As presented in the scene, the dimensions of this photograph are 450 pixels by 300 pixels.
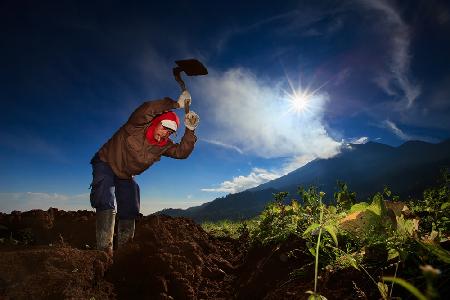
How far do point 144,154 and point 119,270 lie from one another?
156 cm

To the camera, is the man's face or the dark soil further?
the man's face

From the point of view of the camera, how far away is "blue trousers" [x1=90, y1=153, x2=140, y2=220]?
428cm

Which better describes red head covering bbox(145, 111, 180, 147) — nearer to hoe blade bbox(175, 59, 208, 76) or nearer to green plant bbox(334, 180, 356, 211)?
hoe blade bbox(175, 59, 208, 76)

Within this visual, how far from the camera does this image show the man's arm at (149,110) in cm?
422

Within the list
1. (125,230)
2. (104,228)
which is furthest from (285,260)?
(125,230)

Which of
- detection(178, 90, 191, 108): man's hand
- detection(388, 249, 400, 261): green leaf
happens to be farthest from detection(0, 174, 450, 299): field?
detection(178, 90, 191, 108): man's hand

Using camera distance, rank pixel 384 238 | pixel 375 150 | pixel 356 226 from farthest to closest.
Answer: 1. pixel 375 150
2. pixel 356 226
3. pixel 384 238

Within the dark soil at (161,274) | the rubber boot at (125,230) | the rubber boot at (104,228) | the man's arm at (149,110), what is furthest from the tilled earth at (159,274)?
the man's arm at (149,110)

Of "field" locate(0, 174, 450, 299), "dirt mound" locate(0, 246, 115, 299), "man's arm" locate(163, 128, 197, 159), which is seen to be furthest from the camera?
"man's arm" locate(163, 128, 197, 159)

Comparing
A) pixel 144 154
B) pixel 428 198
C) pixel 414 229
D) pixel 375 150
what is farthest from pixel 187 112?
pixel 375 150

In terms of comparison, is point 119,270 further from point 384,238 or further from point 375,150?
point 375,150

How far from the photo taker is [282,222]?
3.88m

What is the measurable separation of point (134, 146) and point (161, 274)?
5.63ft

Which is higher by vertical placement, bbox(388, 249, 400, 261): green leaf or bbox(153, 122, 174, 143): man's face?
bbox(153, 122, 174, 143): man's face
